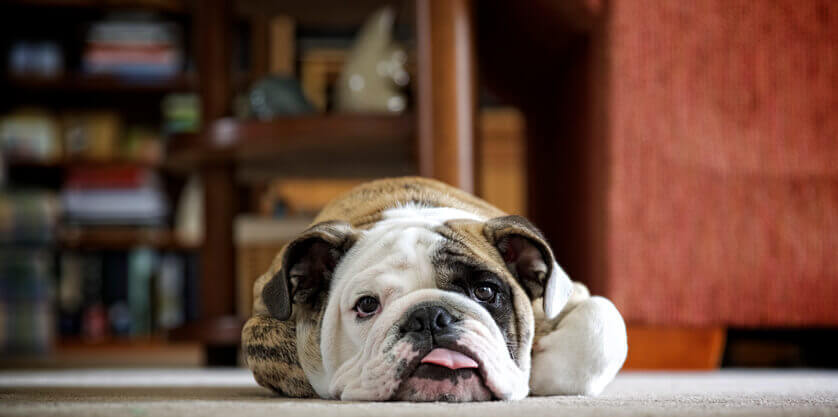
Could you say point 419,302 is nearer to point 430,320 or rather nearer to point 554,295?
point 430,320

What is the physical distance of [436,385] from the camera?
1039 millimetres

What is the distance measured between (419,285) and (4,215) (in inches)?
131

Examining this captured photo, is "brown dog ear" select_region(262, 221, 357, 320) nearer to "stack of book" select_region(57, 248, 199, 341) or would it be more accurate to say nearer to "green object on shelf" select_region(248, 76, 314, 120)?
"green object on shelf" select_region(248, 76, 314, 120)

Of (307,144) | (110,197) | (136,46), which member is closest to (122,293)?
(110,197)

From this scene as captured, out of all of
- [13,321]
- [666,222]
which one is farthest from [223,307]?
[13,321]

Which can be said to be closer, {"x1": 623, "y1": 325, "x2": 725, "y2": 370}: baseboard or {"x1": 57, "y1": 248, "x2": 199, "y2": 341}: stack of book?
{"x1": 623, "y1": 325, "x2": 725, "y2": 370}: baseboard

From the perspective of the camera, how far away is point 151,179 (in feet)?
13.8

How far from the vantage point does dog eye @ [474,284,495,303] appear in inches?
45.1

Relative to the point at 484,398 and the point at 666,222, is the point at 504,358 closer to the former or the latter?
the point at 484,398

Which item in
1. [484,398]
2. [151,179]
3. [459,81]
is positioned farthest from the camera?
[151,179]

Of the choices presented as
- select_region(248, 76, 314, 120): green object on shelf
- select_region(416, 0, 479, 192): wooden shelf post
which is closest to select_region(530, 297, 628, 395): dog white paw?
select_region(416, 0, 479, 192): wooden shelf post

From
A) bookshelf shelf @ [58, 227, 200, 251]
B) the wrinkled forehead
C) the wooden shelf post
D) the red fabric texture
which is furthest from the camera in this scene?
bookshelf shelf @ [58, 227, 200, 251]

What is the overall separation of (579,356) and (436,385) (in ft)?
0.82

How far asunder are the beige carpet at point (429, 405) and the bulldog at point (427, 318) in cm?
5
